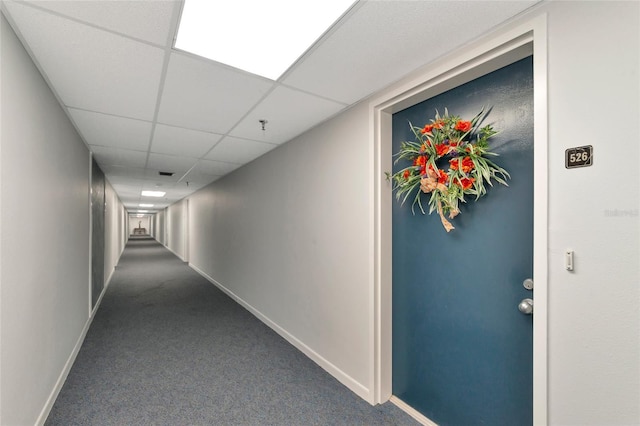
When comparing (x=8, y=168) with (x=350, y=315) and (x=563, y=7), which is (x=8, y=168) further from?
(x=563, y=7)

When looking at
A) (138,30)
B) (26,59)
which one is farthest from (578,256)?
(26,59)

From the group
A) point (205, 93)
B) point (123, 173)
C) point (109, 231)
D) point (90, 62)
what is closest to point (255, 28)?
point (205, 93)

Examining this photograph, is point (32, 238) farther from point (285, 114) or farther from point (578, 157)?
point (578, 157)

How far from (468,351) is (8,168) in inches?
99.7

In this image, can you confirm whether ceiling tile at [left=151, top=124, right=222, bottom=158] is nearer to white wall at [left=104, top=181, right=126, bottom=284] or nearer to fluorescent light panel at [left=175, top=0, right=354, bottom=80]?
fluorescent light panel at [left=175, top=0, right=354, bottom=80]

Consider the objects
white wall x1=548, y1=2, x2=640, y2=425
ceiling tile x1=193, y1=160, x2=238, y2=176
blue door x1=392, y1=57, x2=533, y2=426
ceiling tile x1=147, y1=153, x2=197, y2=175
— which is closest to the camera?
white wall x1=548, y1=2, x2=640, y2=425

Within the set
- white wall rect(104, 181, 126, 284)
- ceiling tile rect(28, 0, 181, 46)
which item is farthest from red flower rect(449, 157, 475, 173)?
white wall rect(104, 181, 126, 284)

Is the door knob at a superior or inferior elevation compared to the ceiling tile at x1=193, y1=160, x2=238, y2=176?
inferior

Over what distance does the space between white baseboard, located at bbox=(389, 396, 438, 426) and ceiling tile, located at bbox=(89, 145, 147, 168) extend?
3.81 metres

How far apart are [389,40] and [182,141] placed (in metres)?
2.50

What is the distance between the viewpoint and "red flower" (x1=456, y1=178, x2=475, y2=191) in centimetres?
152

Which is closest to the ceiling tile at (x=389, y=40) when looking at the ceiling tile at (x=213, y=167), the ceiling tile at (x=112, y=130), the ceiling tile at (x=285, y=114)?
the ceiling tile at (x=285, y=114)

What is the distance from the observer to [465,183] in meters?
1.54

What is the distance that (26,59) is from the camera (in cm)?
147
